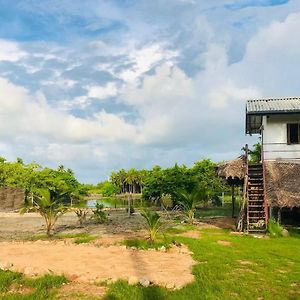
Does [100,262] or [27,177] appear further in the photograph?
[27,177]

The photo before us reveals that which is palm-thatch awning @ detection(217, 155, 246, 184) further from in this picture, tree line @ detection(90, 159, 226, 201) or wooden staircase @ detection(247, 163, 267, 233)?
tree line @ detection(90, 159, 226, 201)

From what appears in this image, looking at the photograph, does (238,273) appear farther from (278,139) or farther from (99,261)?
(278,139)

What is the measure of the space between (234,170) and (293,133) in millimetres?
3437

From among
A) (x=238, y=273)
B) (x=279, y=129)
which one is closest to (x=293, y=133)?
(x=279, y=129)

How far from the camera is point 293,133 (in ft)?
62.8

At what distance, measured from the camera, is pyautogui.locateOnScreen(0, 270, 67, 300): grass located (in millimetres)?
8075

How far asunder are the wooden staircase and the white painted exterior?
34.2 inches

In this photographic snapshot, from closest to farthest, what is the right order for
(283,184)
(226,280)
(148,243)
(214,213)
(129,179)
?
(226,280) → (148,243) → (283,184) → (214,213) → (129,179)

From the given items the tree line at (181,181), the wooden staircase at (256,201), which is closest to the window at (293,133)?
the wooden staircase at (256,201)

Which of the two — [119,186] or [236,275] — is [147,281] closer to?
[236,275]

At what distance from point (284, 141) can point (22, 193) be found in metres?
25.3

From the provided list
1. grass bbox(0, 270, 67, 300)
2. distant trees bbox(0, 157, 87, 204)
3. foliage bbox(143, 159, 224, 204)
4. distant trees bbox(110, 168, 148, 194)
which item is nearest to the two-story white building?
grass bbox(0, 270, 67, 300)

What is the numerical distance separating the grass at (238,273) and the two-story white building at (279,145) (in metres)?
3.12

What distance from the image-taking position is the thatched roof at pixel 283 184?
16.7 m
